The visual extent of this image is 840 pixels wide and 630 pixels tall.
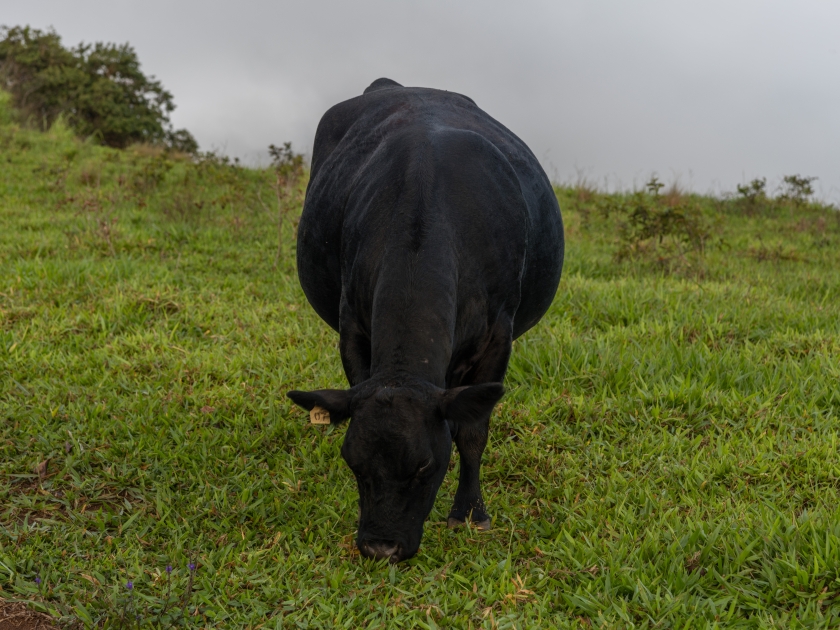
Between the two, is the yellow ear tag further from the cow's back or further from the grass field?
the cow's back

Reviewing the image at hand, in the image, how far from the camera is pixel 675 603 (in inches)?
126

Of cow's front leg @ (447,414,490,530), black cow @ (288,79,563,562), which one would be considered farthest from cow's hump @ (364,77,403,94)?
cow's front leg @ (447,414,490,530)

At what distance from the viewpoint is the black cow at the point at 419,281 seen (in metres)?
3.13

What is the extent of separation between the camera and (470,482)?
13.2 feet

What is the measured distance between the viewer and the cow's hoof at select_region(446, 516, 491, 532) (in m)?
3.94

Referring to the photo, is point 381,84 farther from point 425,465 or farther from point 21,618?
point 21,618

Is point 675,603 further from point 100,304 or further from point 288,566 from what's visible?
point 100,304

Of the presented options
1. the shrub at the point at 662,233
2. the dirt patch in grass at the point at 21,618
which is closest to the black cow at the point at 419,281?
the dirt patch in grass at the point at 21,618

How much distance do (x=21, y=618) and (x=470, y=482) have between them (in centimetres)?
208

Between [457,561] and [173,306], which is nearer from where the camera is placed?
[457,561]

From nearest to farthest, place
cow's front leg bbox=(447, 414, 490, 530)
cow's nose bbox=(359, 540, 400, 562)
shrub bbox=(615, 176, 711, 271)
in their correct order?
1. cow's nose bbox=(359, 540, 400, 562)
2. cow's front leg bbox=(447, 414, 490, 530)
3. shrub bbox=(615, 176, 711, 271)

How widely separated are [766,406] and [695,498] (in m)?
1.23

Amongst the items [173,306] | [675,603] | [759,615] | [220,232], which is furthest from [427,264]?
[220,232]

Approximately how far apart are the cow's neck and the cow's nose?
26.8 inches
